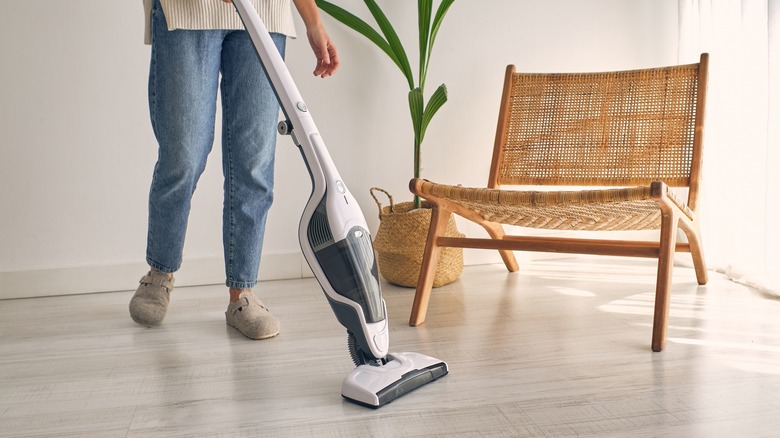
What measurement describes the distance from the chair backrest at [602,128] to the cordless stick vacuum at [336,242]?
99cm

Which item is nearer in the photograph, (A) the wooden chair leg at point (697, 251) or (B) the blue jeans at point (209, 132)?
(B) the blue jeans at point (209, 132)

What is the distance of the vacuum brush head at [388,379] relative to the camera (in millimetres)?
1244

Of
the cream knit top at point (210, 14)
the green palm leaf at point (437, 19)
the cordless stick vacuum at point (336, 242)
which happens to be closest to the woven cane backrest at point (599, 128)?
the green palm leaf at point (437, 19)

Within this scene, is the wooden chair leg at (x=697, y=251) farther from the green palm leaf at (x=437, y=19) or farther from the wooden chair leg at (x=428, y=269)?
the green palm leaf at (x=437, y=19)

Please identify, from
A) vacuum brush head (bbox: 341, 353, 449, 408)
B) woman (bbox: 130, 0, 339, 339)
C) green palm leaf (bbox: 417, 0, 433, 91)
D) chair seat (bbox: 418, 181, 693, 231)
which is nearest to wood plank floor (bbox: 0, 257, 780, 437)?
vacuum brush head (bbox: 341, 353, 449, 408)

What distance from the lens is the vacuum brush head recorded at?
124 centimetres

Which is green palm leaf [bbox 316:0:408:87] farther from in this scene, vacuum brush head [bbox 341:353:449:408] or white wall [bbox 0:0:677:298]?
vacuum brush head [bbox 341:353:449:408]

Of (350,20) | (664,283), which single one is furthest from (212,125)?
(664,283)

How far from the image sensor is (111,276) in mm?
2209

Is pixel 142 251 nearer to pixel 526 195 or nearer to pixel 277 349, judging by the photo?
pixel 277 349

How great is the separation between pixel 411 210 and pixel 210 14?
95cm

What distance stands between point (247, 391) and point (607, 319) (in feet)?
2.97

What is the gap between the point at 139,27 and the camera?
2156mm

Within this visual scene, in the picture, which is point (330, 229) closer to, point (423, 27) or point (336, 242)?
point (336, 242)
